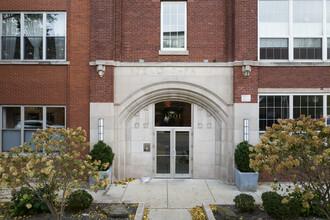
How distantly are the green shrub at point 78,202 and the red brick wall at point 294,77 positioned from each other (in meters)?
7.86

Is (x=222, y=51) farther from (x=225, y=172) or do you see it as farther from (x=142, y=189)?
(x=142, y=189)

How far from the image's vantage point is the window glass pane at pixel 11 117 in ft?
32.3

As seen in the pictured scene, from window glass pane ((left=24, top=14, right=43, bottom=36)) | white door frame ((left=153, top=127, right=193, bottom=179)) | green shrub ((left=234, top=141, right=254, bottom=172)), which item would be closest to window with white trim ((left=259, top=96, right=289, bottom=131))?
green shrub ((left=234, top=141, right=254, bottom=172))

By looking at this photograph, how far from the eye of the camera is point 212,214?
20.8 ft

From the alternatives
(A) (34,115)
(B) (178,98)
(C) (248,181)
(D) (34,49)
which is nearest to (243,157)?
(C) (248,181)

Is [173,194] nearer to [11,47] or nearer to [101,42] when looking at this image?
[101,42]

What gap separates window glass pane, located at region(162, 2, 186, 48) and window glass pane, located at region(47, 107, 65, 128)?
17.6 feet

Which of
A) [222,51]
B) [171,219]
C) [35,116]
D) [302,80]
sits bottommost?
[171,219]

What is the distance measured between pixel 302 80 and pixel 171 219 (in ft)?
25.4

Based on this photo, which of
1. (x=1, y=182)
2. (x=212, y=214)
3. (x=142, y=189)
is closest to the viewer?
(x=1, y=182)

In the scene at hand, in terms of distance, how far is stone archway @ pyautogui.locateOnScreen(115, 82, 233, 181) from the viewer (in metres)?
9.73

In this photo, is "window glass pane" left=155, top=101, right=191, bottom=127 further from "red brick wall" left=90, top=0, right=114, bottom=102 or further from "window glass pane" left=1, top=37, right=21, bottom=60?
"window glass pane" left=1, top=37, right=21, bottom=60

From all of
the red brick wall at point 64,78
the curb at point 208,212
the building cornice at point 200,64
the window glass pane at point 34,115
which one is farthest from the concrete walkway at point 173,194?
the building cornice at point 200,64

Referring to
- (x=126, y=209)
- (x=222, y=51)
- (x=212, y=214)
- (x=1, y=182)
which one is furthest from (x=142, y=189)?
(x=222, y=51)
